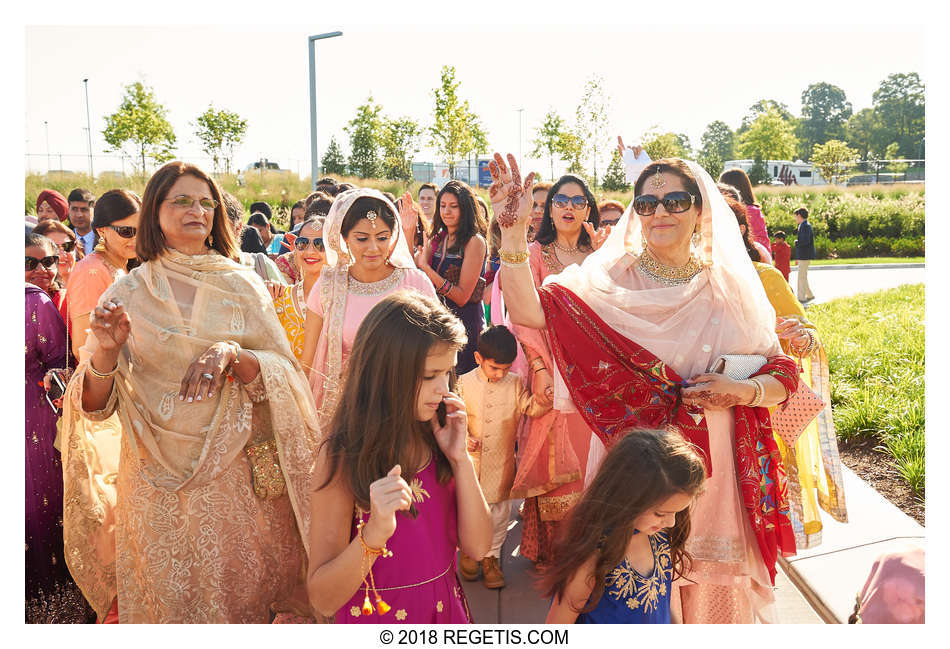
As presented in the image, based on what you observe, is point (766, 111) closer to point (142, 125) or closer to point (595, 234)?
point (595, 234)

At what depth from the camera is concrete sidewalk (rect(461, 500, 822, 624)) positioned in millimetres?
2986

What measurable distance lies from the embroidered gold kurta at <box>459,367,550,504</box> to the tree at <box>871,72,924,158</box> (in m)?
1.81

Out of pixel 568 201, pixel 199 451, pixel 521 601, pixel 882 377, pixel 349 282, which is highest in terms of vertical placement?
pixel 568 201

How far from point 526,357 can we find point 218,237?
5.21ft

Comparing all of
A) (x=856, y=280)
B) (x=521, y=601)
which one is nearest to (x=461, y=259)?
(x=521, y=601)

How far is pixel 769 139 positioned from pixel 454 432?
18.3 ft

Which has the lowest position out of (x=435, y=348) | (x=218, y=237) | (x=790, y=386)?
(x=790, y=386)

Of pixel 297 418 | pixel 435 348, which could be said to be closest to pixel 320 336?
pixel 297 418

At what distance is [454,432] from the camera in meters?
1.80

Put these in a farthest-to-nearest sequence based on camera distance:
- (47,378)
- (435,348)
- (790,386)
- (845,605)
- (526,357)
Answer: (526,357), (845,605), (47,378), (790,386), (435,348)

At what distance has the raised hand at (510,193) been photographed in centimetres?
215

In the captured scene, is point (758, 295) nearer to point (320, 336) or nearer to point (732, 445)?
point (732, 445)
